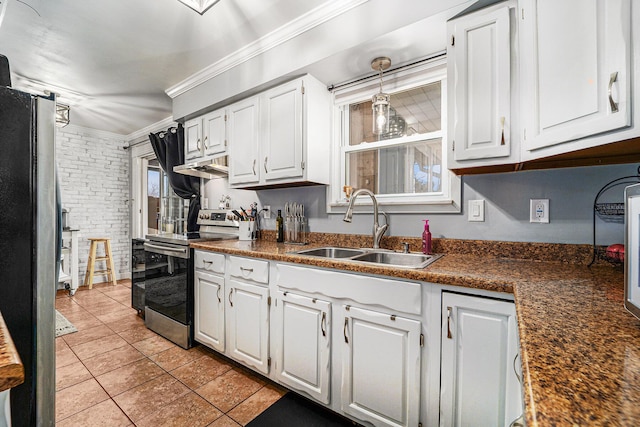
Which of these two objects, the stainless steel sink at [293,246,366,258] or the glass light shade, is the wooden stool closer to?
the stainless steel sink at [293,246,366,258]

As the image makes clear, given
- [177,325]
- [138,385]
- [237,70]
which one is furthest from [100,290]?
[237,70]

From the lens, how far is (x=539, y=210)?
155 cm

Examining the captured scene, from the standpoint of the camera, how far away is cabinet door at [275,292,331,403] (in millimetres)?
1585

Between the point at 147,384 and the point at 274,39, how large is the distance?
2.63m

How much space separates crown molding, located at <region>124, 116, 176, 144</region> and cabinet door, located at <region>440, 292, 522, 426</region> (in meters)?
4.10

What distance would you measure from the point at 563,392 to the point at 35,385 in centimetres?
151

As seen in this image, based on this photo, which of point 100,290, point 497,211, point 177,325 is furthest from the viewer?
point 100,290

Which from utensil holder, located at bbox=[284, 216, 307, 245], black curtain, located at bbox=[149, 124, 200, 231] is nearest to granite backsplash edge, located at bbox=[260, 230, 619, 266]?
utensil holder, located at bbox=[284, 216, 307, 245]

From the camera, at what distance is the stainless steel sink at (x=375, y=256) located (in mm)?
1764

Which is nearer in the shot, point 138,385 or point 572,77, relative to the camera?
point 572,77

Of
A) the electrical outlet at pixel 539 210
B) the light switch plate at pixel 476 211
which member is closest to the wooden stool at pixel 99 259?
the light switch plate at pixel 476 211

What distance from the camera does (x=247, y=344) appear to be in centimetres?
199

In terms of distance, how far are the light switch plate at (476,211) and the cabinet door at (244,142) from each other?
1636 millimetres

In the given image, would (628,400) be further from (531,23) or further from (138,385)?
(138,385)
